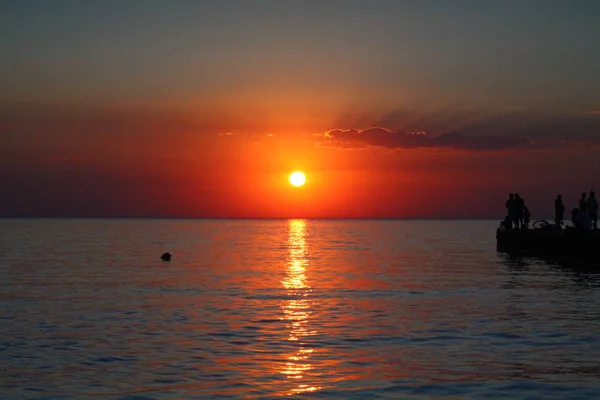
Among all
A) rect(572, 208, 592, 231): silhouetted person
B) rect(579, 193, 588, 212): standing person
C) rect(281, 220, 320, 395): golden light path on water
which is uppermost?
rect(579, 193, 588, 212): standing person

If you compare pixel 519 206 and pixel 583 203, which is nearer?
pixel 583 203

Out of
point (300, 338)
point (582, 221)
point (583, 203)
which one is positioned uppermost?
point (583, 203)

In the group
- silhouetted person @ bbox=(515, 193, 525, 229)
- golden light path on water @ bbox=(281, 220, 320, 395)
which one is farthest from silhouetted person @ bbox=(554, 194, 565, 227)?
golden light path on water @ bbox=(281, 220, 320, 395)

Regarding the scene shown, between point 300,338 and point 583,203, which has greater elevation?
point 583,203

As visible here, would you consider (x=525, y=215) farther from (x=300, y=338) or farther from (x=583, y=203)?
(x=300, y=338)

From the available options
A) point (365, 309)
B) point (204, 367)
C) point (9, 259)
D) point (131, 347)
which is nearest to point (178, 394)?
point (204, 367)

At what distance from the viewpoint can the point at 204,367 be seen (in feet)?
48.1

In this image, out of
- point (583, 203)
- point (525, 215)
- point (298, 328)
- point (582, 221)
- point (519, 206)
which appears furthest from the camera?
point (525, 215)

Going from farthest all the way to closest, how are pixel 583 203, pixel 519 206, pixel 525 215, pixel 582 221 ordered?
pixel 525 215 → pixel 519 206 → pixel 583 203 → pixel 582 221

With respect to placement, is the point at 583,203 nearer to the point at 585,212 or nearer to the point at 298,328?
the point at 585,212

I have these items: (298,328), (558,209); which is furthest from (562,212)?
(298,328)

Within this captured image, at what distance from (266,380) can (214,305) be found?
11.8 meters

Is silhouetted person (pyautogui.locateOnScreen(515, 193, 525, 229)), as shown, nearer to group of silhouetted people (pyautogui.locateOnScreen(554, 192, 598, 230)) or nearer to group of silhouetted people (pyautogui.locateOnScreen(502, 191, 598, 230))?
group of silhouetted people (pyautogui.locateOnScreen(502, 191, 598, 230))

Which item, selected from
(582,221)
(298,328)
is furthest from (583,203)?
(298,328)
